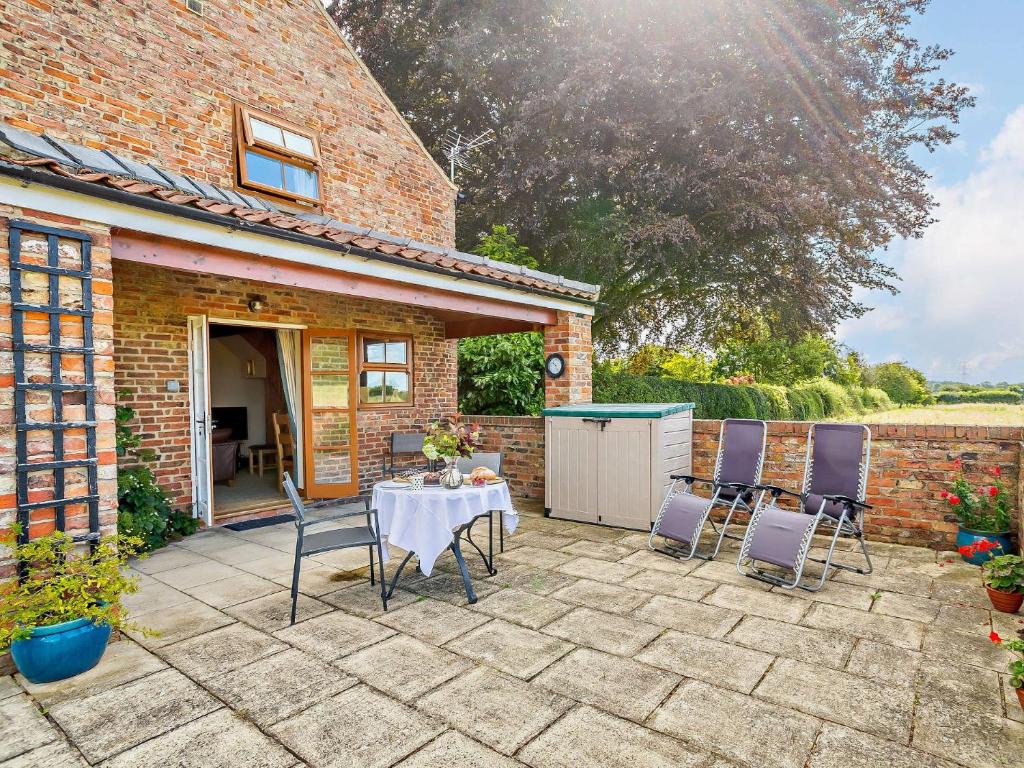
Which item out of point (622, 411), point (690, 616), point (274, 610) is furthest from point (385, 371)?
point (690, 616)

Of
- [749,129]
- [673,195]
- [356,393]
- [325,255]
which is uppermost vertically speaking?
[749,129]

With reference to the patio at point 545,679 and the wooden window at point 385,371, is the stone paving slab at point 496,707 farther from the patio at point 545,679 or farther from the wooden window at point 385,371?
the wooden window at point 385,371

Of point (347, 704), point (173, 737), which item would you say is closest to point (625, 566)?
point (347, 704)

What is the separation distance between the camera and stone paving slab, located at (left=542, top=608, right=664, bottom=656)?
9.91 feet

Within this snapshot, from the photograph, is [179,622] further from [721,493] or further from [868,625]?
[721,493]

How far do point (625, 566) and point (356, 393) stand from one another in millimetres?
4206

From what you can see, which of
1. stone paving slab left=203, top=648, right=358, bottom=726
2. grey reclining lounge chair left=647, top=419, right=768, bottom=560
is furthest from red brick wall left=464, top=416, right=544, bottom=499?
stone paving slab left=203, top=648, right=358, bottom=726

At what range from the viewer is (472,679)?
2.68 meters

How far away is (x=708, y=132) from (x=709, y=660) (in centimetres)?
1001

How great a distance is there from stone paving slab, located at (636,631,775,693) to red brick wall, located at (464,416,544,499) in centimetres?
407

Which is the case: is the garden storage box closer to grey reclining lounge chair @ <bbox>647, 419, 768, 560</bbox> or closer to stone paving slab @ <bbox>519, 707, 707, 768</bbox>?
grey reclining lounge chair @ <bbox>647, 419, 768, 560</bbox>

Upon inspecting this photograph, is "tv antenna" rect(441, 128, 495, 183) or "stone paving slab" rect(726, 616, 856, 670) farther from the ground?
"tv antenna" rect(441, 128, 495, 183)

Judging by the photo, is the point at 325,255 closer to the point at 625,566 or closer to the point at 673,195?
the point at 625,566

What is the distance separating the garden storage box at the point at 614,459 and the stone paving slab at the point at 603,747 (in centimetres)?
323
